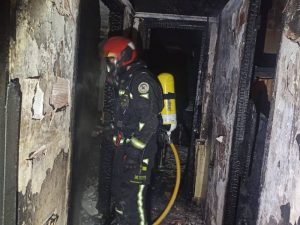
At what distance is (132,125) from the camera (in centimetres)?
293

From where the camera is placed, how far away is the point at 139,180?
9.71 ft

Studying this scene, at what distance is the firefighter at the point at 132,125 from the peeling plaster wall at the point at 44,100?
4.28 ft

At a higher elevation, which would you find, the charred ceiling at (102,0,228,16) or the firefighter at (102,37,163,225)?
the charred ceiling at (102,0,228,16)

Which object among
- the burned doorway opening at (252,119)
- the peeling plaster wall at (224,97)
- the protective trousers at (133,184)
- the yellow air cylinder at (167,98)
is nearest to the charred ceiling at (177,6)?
the peeling plaster wall at (224,97)

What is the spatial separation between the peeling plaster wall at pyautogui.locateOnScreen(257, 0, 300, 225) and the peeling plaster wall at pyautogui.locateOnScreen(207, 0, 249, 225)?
0.96 meters

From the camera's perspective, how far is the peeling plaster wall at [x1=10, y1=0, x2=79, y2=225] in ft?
3.53

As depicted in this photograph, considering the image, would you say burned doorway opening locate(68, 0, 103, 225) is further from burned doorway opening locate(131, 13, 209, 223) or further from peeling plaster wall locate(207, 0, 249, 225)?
peeling plaster wall locate(207, 0, 249, 225)

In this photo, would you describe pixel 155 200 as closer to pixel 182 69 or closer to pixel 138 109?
pixel 138 109

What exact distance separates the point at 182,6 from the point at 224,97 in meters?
1.18

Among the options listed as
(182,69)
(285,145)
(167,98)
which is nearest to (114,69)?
(167,98)

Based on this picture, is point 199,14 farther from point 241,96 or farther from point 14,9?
point 14,9

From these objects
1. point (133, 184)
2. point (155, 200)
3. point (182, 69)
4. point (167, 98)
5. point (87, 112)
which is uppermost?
point (182, 69)

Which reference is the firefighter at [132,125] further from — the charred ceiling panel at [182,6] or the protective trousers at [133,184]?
→ the charred ceiling panel at [182,6]

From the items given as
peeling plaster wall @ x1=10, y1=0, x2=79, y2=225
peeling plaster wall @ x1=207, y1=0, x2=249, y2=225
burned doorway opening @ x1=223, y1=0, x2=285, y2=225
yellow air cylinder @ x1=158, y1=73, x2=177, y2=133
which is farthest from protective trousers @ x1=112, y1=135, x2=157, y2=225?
peeling plaster wall @ x1=10, y1=0, x2=79, y2=225
